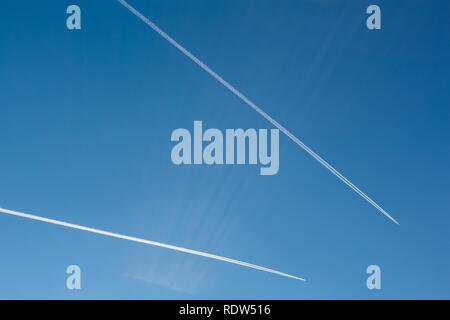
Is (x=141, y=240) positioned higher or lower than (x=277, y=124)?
lower

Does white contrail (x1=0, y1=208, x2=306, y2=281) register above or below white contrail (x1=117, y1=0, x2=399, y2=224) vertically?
below

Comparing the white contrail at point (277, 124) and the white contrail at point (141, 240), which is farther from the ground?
the white contrail at point (277, 124)

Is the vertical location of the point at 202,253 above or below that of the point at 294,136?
below
